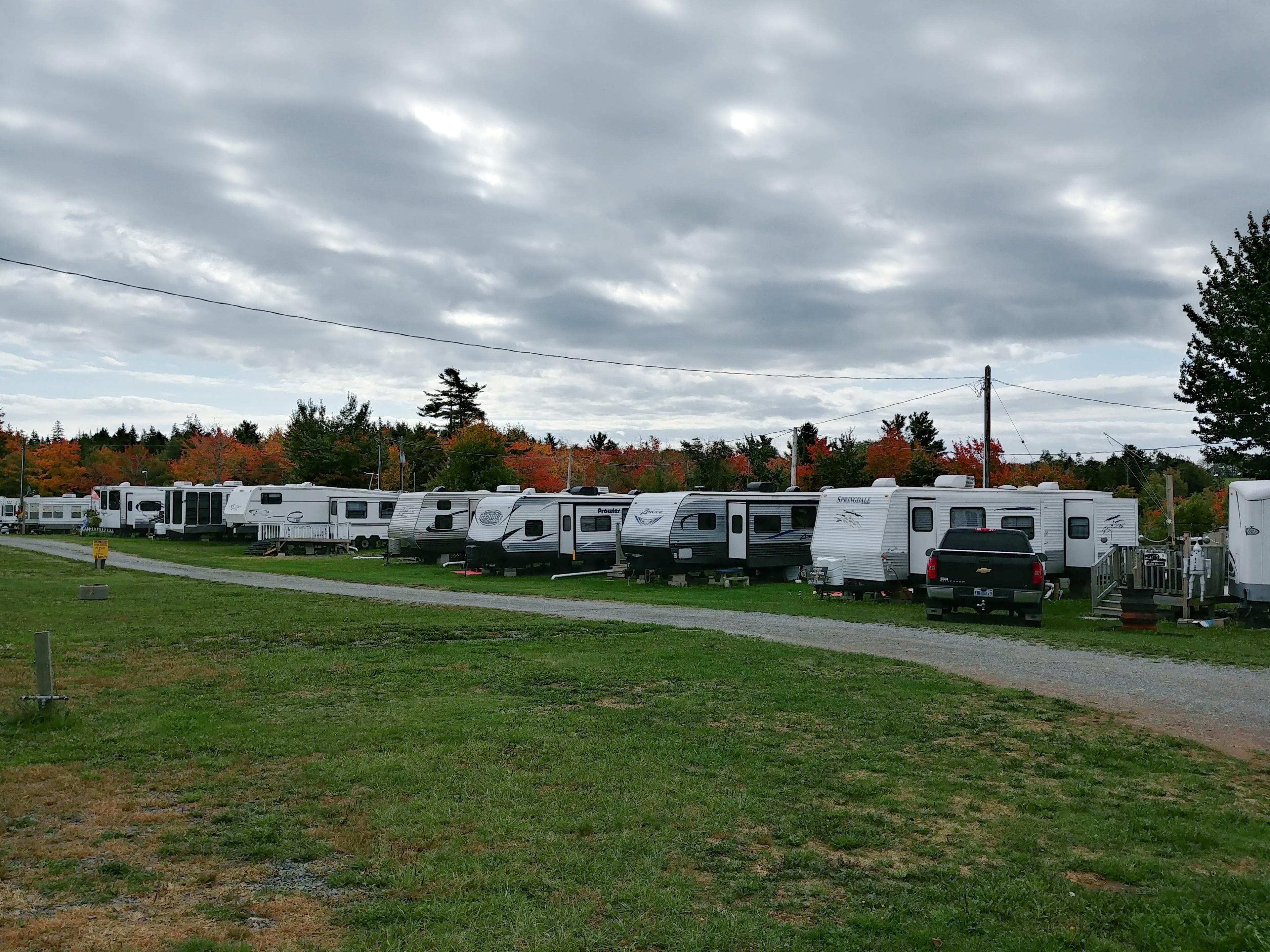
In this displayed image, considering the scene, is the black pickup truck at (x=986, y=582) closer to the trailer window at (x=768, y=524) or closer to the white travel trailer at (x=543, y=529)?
the trailer window at (x=768, y=524)

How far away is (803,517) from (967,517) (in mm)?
6541

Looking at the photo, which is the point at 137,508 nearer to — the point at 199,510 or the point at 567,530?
the point at 199,510

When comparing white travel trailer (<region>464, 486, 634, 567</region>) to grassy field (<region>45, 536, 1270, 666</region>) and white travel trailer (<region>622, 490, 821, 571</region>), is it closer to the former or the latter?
grassy field (<region>45, 536, 1270, 666</region>)

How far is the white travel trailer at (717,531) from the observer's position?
2769 centimetres

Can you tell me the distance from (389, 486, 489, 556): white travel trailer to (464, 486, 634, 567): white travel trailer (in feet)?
9.86

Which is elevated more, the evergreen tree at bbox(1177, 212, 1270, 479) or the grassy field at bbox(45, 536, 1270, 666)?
the evergreen tree at bbox(1177, 212, 1270, 479)

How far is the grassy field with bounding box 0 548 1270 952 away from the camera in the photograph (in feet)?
15.5

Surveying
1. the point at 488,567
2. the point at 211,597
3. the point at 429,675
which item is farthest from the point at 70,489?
the point at 429,675

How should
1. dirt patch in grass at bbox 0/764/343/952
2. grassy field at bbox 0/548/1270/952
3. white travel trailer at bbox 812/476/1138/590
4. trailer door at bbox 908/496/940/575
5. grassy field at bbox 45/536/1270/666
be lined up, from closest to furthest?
dirt patch in grass at bbox 0/764/343/952
grassy field at bbox 0/548/1270/952
grassy field at bbox 45/536/1270/666
white travel trailer at bbox 812/476/1138/590
trailer door at bbox 908/496/940/575

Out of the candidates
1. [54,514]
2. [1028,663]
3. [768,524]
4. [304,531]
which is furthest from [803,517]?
[54,514]

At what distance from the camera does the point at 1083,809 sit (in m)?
6.60

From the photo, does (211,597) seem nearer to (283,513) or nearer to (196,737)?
(196,737)

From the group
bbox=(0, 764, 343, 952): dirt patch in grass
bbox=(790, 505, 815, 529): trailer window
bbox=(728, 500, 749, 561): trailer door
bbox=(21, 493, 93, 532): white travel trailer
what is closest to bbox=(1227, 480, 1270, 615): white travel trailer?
bbox=(790, 505, 815, 529): trailer window

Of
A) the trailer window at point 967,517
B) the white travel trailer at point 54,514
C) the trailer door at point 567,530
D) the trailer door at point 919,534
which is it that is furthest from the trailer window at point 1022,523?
the white travel trailer at point 54,514
